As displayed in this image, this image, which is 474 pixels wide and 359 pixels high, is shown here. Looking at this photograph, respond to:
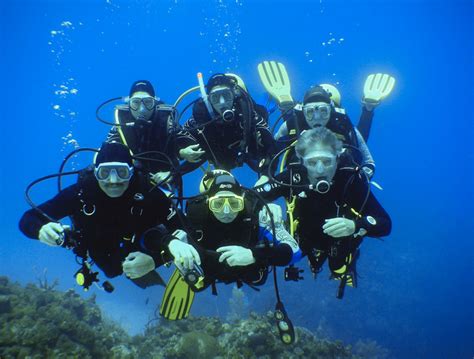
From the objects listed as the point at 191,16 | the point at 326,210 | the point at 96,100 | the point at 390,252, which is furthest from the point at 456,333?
the point at 96,100

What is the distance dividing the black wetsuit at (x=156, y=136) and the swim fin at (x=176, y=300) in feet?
6.42

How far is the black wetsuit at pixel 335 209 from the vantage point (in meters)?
4.15

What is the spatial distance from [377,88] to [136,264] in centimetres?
759

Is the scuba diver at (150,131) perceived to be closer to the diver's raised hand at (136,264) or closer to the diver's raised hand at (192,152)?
the diver's raised hand at (192,152)

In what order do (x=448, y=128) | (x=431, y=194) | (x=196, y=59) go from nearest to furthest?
(x=431, y=194), (x=196, y=59), (x=448, y=128)

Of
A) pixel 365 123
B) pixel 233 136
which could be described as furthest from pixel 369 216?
pixel 365 123

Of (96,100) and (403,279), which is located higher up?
(96,100)

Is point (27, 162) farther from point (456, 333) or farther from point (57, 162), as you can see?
point (456, 333)

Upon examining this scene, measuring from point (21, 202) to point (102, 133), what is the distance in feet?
85.5

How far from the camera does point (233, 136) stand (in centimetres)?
588

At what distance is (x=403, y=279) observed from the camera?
25172 millimetres

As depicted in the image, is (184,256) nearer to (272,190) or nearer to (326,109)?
(272,190)

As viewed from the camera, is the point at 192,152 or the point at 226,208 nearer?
the point at 226,208

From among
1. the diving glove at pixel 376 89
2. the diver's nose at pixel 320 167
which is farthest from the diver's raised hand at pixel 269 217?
the diving glove at pixel 376 89
